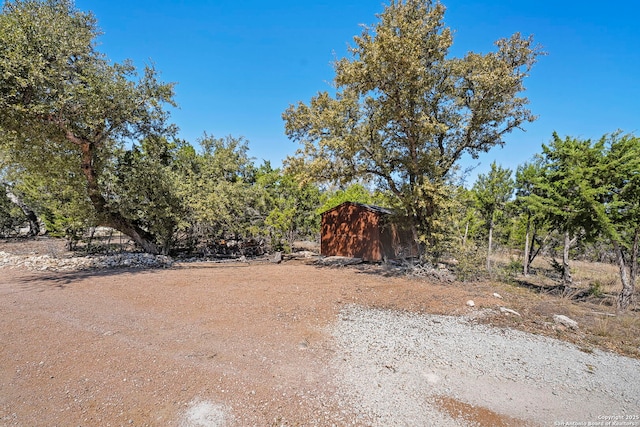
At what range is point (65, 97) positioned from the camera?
8.86 m

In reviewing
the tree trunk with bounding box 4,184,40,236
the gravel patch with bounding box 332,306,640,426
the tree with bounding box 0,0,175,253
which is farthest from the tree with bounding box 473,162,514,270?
the tree trunk with bounding box 4,184,40,236

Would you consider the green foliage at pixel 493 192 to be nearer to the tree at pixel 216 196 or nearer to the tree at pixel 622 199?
the tree at pixel 622 199

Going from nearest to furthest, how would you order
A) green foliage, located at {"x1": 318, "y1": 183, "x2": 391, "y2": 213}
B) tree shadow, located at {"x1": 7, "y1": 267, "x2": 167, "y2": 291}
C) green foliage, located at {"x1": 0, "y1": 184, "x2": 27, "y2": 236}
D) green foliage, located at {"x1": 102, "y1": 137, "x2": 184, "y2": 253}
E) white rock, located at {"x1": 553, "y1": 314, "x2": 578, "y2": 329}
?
white rock, located at {"x1": 553, "y1": 314, "x2": 578, "y2": 329}
tree shadow, located at {"x1": 7, "y1": 267, "x2": 167, "y2": 291}
green foliage, located at {"x1": 102, "y1": 137, "x2": 184, "y2": 253}
green foliage, located at {"x1": 318, "y1": 183, "x2": 391, "y2": 213}
green foliage, located at {"x1": 0, "y1": 184, "x2": 27, "y2": 236}

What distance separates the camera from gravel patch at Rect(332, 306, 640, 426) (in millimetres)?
2965

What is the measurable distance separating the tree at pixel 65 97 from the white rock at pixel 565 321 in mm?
13252

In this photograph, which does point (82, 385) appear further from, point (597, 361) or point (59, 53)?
point (59, 53)

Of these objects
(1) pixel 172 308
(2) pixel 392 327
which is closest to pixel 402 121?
(2) pixel 392 327

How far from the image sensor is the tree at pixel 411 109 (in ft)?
30.9

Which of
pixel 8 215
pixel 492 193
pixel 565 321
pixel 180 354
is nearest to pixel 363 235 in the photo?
pixel 492 193

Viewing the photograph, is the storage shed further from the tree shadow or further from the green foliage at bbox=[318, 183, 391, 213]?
the tree shadow

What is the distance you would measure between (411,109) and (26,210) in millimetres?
27826

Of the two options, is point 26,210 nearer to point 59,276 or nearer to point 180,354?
point 59,276

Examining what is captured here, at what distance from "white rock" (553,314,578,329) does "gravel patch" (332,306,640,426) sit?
114 cm

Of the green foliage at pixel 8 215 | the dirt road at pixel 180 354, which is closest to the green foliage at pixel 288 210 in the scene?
the dirt road at pixel 180 354
